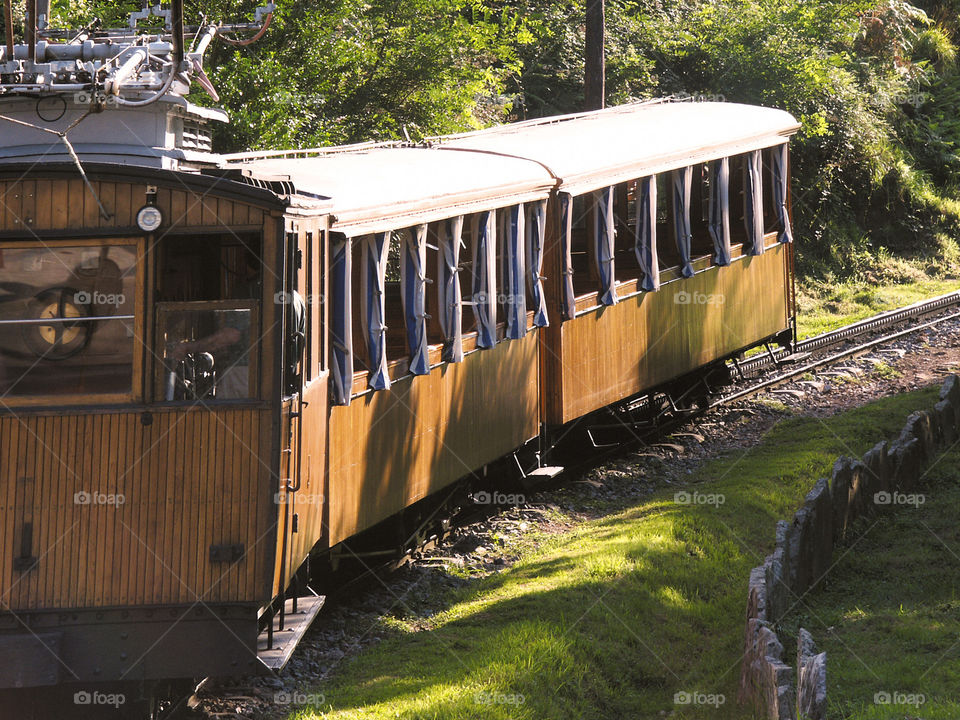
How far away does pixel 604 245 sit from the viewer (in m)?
11.4

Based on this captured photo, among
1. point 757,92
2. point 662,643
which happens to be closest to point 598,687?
point 662,643

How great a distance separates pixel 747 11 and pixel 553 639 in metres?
20.2

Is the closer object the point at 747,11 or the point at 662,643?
the point at 662,643

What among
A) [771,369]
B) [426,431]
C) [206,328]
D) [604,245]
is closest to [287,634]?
[206,328]

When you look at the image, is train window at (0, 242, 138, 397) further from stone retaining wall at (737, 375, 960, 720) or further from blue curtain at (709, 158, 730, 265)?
blue curtain at (709, 158, 730, 265)

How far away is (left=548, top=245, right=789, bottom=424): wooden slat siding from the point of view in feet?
36.9

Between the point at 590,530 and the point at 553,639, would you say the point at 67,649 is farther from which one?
the point at 590,530

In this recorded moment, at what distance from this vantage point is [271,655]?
6152 millimetres

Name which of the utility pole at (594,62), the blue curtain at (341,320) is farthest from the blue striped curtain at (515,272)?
the utility pole at (594,62)

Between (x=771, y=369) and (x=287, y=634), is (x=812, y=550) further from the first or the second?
(x=771, y=369)

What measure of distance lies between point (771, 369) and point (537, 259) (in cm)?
729

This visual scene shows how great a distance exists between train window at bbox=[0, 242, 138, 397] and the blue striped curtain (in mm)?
4400

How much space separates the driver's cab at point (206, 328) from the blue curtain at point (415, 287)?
221cm

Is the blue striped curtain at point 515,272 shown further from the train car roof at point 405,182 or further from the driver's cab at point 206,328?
the driver's cab at point 206,328
